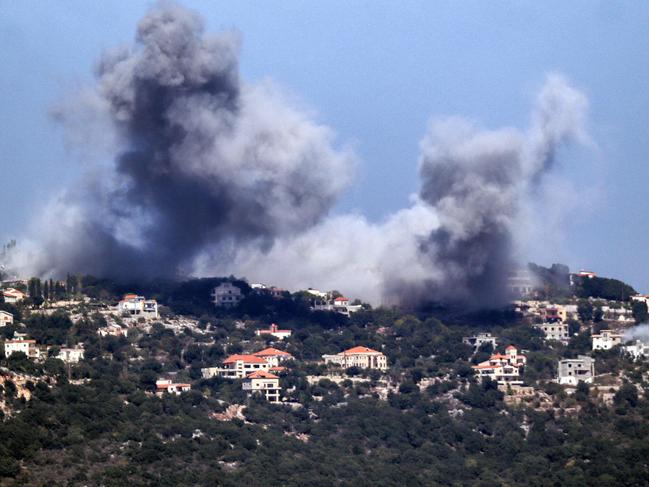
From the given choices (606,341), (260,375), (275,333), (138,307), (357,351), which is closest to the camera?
(260,375)

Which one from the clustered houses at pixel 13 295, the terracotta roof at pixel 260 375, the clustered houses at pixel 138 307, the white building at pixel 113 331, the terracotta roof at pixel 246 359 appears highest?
the clustered houses at pixel 13 295

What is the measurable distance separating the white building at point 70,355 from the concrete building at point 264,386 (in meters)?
7.12

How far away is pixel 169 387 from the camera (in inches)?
3836

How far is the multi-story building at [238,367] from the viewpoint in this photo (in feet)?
335

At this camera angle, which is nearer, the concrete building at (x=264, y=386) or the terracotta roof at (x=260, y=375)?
the concrete building at (x=264, y=386)

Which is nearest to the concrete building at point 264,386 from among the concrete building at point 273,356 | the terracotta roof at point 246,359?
the terracotta roof at point 246,359

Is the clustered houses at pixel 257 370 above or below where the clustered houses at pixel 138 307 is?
below

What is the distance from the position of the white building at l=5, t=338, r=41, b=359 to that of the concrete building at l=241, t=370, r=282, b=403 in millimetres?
9163

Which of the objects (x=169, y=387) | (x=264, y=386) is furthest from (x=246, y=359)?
(x=169, y=387)

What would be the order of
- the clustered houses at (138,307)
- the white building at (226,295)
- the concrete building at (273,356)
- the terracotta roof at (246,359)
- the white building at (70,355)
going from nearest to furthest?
1. the white building at (70,355)
2. the terracotta roof at (246,359)
3. the concrete building at (273,356)
4. the clustered houses at (138,307)
5. the white building at (226,295)

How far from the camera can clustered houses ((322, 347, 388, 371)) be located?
A: 105 meters

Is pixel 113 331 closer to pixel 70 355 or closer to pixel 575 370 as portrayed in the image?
pixel 70 355

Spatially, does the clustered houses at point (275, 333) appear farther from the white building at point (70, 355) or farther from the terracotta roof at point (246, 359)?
the white building at point (70, 355)

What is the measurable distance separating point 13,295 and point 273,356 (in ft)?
42.2
